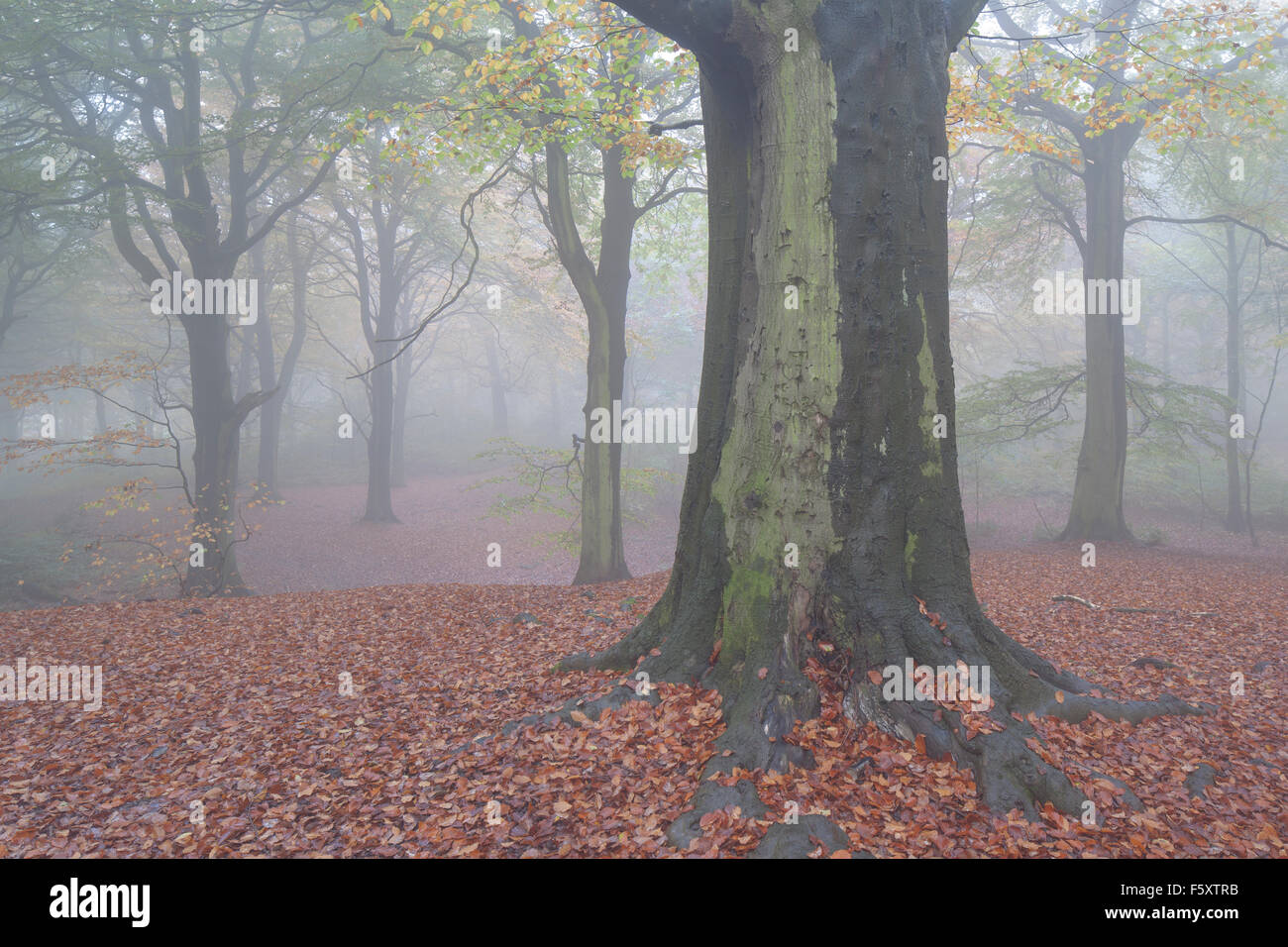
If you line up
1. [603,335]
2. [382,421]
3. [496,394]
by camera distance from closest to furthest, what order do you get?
[603,335] → [382,421] → [496,394]

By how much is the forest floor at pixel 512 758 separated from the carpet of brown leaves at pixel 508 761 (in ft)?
0.05

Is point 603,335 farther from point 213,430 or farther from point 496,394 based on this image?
point 496,394

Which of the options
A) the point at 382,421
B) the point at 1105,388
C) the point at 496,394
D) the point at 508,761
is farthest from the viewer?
the point at 496,394

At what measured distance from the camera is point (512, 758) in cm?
426

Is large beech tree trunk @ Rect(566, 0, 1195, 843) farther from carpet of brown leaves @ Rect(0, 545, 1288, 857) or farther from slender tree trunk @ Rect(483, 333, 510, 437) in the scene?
slender tree trunk @ Rect(483, 333, 510, 437)

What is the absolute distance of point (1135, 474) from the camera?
22531mm

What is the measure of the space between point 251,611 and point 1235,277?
24.6 metres

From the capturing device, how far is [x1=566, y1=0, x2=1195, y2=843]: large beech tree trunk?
433cm

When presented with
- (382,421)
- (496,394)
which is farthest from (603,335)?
(496,394)

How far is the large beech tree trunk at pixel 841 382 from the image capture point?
14.2ft

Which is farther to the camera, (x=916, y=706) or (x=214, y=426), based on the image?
(x=214, y=426)

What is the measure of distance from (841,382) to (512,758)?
2.94 m
